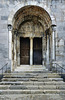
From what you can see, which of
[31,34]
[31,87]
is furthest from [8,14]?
[31,87]

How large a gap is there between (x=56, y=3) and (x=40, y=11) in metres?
1.33

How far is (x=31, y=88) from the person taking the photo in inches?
203

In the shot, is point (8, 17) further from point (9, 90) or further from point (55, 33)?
point (9, 90)

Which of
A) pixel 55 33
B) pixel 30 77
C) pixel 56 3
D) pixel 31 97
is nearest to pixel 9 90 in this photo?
pixel 31 97

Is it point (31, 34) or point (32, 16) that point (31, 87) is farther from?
point (32, 16)

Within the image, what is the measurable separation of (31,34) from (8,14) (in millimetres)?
2818

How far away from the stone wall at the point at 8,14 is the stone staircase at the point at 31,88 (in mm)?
1901

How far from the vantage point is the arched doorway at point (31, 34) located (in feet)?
25.4

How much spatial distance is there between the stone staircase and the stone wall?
74.9 inches

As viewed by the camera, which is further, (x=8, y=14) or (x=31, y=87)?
(x=8, y=14)

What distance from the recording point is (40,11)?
774 centimetres

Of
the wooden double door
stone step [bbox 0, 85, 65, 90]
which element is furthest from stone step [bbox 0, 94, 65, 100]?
the wooden double door

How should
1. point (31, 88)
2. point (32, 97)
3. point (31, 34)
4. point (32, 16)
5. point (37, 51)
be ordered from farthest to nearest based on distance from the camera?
point (37, 51), point (31, 34), point (32, 16), point (31, 88), point (32, 97)

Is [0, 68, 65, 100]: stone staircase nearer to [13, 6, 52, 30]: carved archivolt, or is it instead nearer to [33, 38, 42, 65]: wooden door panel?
[33, 38, 42, 65]: wooden door panel
